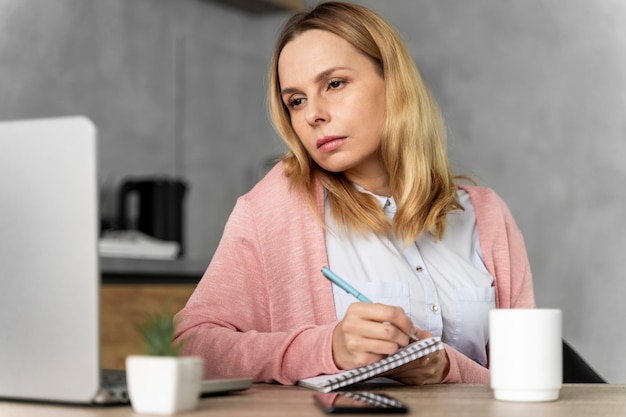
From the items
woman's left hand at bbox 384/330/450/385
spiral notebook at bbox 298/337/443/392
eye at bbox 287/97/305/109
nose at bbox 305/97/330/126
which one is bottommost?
woman's left hand at bbox 384/330/450/385

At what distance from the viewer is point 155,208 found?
12.4 feet

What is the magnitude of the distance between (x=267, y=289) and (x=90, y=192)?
0.90m

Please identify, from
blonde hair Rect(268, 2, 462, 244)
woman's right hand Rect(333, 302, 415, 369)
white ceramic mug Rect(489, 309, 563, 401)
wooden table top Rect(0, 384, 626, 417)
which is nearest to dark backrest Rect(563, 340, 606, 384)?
blonde hair Rect(268, 2, 462, 244)

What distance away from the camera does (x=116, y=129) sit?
3900 mm

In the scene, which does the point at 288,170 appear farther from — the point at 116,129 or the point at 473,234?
the point at 116,129

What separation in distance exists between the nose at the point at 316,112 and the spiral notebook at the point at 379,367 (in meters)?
0.63

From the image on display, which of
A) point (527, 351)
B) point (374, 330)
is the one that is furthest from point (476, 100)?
point (527, 351)

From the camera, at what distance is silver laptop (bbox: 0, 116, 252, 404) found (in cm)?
94

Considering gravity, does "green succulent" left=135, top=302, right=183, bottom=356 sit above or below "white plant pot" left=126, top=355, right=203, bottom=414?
above

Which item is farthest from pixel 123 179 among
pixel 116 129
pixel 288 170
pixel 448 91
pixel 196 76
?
pixel 288 170

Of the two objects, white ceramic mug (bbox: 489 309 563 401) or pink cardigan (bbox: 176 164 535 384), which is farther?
pink cardigan (bbox: 176 164 535 384)

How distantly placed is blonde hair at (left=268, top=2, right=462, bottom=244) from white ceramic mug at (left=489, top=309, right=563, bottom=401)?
2.50 ft

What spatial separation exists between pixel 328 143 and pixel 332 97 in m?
0.09

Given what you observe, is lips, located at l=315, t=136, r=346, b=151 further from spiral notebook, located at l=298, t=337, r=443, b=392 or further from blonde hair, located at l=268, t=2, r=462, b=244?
spiral notebook, located at l=298, t=337, r=443, b=392
